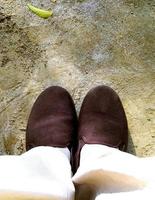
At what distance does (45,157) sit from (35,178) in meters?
0.12

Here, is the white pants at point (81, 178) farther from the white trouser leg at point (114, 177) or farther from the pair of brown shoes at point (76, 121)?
the pair of brown shoes at point (76, 121)

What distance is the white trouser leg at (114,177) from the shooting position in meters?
0.95

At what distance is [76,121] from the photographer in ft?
4.31

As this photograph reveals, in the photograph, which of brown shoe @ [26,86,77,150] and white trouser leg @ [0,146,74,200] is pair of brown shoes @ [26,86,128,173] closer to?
brown shoe @ [26,86,77,150]

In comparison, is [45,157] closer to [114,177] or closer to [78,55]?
[114,177]

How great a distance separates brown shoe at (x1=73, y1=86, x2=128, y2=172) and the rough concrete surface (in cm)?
5

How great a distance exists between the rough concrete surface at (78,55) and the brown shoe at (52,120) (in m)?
0.04

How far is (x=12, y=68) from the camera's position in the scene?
1.37 metres

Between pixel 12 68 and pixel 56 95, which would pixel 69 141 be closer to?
pixel 56 95

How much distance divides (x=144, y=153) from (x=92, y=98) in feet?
0.70

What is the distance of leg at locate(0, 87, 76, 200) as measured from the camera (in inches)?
36.7

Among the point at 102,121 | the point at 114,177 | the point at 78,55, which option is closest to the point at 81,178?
the point at 114,177

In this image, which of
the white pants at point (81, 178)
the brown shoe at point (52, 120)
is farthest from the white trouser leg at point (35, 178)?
the brown shoe at point (52, 120)

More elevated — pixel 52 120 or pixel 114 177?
pixel 114 177
